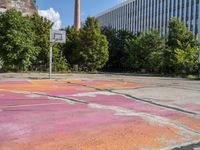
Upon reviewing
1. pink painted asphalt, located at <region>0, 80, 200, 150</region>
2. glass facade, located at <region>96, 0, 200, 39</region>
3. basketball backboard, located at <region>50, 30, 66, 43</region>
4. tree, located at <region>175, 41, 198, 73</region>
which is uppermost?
glass facade, located at <region>96, 0, 200, 39</region>

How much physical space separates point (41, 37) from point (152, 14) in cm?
5532

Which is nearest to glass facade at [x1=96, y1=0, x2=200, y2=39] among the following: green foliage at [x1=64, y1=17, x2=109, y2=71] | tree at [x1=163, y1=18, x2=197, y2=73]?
green foliage at [x1=64, y1=17, x2=109, y2=71]

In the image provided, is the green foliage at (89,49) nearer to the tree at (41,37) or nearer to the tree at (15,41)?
the tree at (41,37)

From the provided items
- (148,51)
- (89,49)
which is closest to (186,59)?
(148,51)

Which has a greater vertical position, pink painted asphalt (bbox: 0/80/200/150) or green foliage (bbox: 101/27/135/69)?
green foliage (bbox: 101/27/135/69)

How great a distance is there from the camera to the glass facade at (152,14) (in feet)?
252

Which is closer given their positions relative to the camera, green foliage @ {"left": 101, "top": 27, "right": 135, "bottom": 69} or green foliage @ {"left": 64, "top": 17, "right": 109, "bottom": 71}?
green foliage @ {"left": 64, "top": 17, "right": 109, "bottom": 71}

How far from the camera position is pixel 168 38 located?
155 feet

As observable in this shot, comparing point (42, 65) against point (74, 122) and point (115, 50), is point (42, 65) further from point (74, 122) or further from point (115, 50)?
point (74, 122)

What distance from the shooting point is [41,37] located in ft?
138

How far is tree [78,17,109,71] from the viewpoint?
47.4m

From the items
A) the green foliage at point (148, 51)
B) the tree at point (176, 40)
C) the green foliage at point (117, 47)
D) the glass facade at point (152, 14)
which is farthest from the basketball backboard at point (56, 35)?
the glass facade at point (152, 14)

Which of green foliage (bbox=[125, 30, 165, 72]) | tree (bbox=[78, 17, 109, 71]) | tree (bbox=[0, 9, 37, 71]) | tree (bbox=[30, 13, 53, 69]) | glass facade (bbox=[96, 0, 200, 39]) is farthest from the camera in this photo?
glass facade (bbox=[96, 0, 200, 39])

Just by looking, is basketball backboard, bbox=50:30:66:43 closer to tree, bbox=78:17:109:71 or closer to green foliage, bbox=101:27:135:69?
tree, bbox=78:17:109:71
